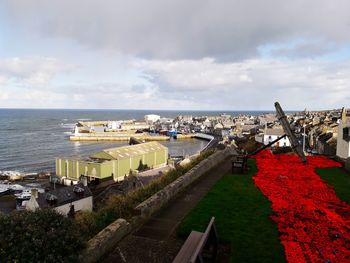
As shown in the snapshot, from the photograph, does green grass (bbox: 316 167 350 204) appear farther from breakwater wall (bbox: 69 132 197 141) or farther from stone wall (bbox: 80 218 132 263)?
breakwater wall (bbox: 69 132 197 141)

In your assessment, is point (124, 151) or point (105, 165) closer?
point (105, 165)

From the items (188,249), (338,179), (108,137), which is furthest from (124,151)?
(108,137)

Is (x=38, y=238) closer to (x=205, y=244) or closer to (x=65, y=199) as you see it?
(x=205, y=244)

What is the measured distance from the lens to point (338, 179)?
15.3m

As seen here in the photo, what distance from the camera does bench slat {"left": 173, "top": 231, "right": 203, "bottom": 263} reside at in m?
6.25

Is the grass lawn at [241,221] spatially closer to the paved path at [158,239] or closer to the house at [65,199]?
the paved path at [158,239]

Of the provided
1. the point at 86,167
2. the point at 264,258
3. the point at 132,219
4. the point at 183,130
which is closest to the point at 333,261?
the point at 264,258

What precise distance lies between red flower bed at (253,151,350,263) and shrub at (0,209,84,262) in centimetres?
476

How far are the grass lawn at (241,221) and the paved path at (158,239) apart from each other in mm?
346

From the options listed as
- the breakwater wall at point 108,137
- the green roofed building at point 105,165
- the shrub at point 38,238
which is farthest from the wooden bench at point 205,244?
the breakwater wall at point 108,137

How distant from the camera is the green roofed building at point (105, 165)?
43.8 meters

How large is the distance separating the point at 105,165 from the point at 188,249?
3849 centimetres

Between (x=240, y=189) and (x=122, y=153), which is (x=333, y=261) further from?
(x=122, y=153)

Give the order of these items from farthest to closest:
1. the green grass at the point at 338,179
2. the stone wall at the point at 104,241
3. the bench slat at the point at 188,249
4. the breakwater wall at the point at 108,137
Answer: the breakwater wall at the point at 108,137 < the green grass at the point at 338,179 < the stone wall at the point at 104,241 < the bench slat at the point at 188,249
